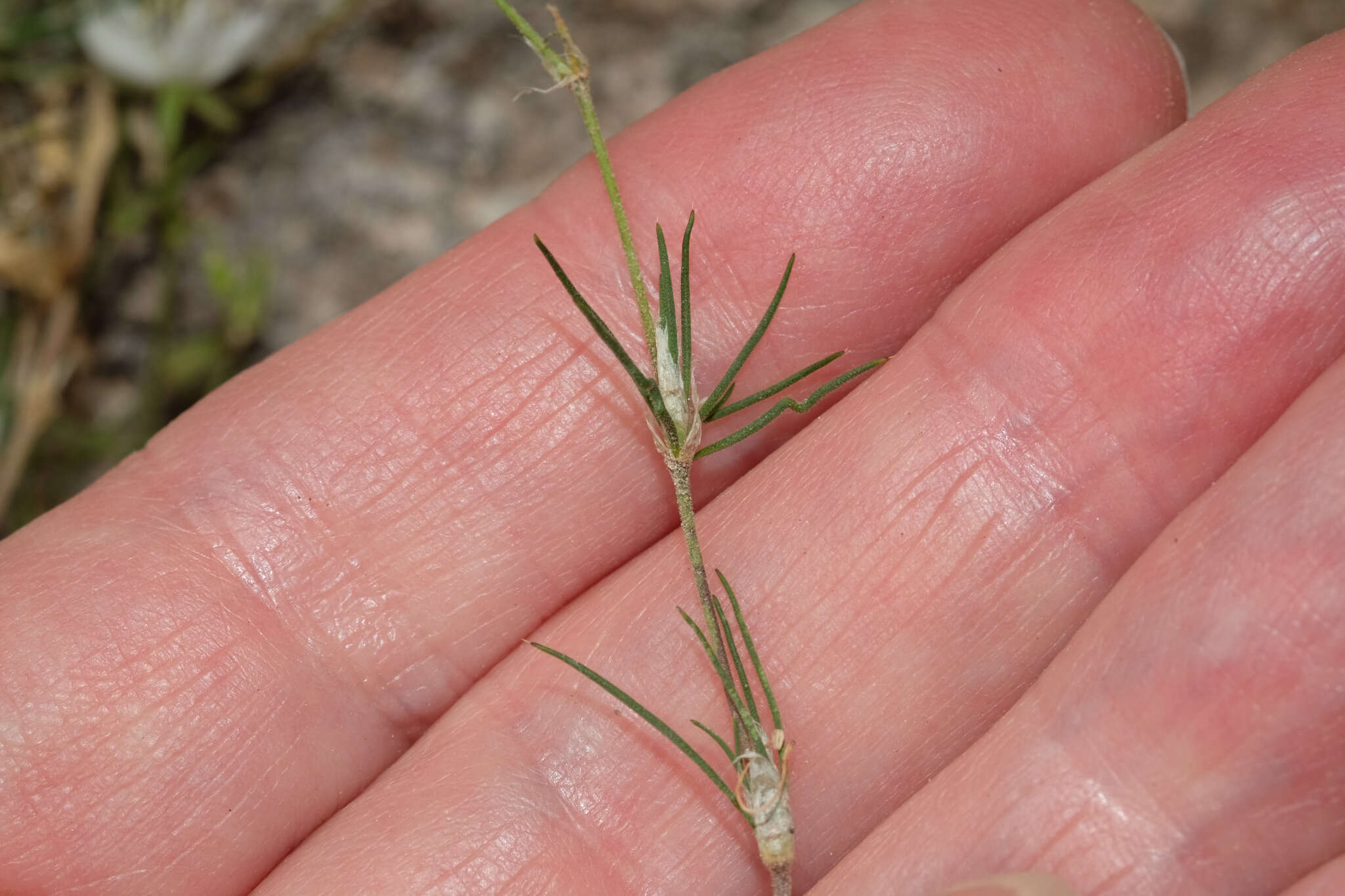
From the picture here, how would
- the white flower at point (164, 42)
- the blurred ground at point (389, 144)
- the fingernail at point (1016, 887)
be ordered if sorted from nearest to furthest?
the fingernail at point (1016, 887), the white flower at point (164, 42), the blurred ground at point (389, 144)

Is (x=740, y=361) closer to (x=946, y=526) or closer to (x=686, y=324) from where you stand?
(x=686, y=324)

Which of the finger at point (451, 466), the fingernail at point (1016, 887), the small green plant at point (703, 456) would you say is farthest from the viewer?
the finger at point (451, 466)

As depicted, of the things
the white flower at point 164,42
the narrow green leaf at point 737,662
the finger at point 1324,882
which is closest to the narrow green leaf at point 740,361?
the narrow green leaf at point 737,662

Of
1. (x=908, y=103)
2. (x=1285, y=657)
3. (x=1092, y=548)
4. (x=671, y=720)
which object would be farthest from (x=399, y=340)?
(x=1285, y=657)

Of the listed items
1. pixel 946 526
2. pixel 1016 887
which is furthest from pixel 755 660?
pixel 1016 887

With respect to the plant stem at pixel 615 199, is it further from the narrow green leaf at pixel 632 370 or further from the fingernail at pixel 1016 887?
the fingernail at pixel 1016 887

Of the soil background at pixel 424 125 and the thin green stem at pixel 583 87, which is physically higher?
the soil background at pixel 424 125

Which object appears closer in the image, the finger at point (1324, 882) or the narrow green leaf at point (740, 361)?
the finger at point (1324, 882)

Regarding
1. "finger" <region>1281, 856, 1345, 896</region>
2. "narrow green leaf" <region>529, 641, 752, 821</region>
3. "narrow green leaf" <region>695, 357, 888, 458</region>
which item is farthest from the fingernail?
"narrow green leaf" <region>695, 357, 888, 458</region>
